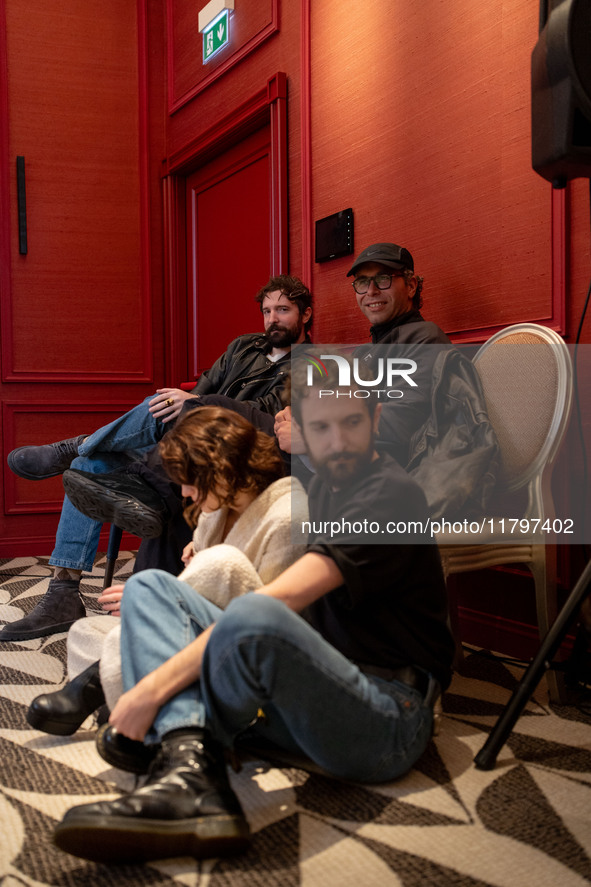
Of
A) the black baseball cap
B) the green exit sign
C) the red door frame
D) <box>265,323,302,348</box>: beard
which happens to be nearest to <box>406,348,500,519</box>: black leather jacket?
the black baseball cap

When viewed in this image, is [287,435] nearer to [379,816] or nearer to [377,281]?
[377,281]

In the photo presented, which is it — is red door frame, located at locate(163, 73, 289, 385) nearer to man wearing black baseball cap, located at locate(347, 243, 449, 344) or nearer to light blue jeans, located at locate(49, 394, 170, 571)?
man wearing black baseball cap, located at locate(347, 243, 449, 344)

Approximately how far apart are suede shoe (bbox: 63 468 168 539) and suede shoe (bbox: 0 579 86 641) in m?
0.32

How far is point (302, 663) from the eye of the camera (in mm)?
1048

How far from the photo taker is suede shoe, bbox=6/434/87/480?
2.43 m

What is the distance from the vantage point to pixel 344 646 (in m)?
1.27

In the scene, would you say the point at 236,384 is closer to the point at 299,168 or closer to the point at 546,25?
the point at 299,168

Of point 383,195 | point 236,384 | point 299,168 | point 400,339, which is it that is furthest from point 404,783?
point 299,168

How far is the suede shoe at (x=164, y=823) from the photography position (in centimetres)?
96

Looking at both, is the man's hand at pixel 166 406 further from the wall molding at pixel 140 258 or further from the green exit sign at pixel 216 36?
the green exit sign at pixel 216 36

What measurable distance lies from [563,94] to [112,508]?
1.51 metres

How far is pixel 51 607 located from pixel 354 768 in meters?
1.42

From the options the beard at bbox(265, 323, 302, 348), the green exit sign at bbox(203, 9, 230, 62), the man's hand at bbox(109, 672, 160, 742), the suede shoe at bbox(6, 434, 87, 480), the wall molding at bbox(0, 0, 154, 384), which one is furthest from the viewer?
the wall molding at bbox(0, 0, 154, 384)

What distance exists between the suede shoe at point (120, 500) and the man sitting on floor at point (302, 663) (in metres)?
0.78
